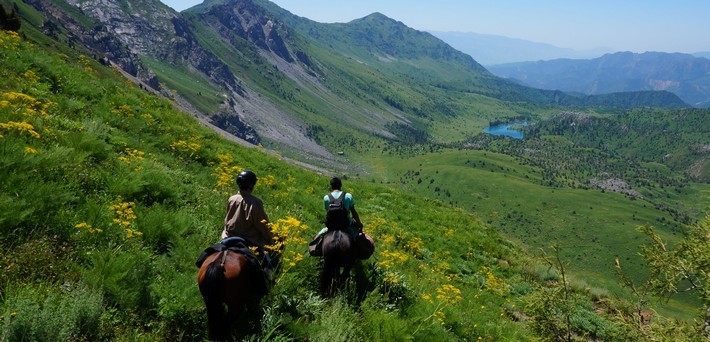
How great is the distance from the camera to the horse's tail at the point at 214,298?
570cm

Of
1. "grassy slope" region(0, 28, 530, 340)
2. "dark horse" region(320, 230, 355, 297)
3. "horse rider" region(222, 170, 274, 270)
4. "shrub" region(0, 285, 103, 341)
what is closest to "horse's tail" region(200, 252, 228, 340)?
"grassy slope" region(0, 28, 530, 340)

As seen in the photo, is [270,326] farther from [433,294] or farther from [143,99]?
[143,99]

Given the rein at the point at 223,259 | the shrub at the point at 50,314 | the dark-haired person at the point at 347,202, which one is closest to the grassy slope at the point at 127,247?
the shrub at the point at 50,314

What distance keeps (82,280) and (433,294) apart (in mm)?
8279

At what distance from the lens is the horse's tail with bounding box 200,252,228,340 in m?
5.70

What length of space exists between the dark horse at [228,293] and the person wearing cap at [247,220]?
1.25 m

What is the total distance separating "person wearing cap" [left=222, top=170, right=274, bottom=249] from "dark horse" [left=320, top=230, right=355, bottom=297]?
54.2 inches

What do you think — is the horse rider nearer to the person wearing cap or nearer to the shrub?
the person wearing cap

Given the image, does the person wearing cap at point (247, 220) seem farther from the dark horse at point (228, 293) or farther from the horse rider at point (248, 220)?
the dark horse at point (228, 293)

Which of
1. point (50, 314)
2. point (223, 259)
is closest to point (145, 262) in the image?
point (223, 259)

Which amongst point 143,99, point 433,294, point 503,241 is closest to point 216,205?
point 433,294

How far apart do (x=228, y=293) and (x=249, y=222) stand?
2029mm

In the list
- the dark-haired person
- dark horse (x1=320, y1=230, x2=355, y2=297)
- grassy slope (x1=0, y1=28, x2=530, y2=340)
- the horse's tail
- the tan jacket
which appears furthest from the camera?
the dark-haired person

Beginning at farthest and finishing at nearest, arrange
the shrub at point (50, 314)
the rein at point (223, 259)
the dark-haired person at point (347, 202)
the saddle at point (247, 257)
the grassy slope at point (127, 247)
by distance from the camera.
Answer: the dark-haired person at point (347, 202)
the saddle at point (247, 257)
the rein at point (223, 259)
the grassy slope at point (127, 247)
the shrub at point (50, 314)
